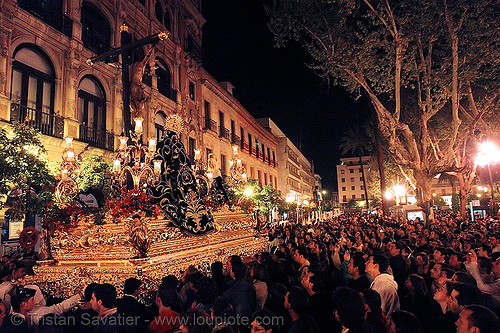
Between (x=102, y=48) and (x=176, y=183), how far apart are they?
1163 centimetres

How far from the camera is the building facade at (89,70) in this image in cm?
1197

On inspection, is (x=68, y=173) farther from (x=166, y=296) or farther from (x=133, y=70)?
(x=166, y=296)

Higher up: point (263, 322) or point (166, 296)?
point (166, 296)

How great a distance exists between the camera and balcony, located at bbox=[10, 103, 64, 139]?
11.7m

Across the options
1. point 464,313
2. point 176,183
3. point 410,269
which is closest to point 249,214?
point 176,183

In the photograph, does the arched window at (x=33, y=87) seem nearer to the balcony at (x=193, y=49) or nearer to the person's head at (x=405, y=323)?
the balcony at (x=193, y=49)

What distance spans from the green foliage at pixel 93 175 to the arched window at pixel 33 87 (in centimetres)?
211

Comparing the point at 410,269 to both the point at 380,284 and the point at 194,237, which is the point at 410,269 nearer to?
the point at 380,284

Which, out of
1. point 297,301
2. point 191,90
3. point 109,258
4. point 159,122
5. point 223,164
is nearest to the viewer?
point 297,301

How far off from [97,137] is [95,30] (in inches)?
199

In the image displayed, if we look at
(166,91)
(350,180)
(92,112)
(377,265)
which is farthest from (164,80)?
(350,180)

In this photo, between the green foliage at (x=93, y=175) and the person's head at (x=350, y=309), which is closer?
the person's head at (x=350, y=309)

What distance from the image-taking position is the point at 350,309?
3.08 meters

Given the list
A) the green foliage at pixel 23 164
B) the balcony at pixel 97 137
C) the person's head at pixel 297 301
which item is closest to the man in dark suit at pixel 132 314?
the person's head at pixel 297 301
